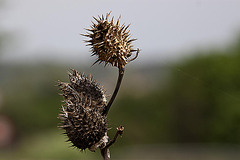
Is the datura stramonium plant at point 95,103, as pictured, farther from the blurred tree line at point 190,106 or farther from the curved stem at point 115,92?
the blurred tree line at point 190,106

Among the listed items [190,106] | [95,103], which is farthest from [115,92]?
[190,106]

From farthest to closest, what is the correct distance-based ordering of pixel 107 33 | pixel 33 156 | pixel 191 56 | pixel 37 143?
pixel 37 143, pixel 33 156, pixel 191 56, pixel 107 33

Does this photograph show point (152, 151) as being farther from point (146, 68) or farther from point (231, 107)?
point (146, 68)

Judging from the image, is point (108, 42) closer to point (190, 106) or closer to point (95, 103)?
point (95, 103)

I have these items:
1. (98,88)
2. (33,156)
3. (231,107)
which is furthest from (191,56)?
(98,88)

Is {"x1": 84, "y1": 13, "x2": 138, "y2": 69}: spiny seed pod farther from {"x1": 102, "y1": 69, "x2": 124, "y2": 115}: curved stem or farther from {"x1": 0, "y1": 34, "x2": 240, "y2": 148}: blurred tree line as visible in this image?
{"x1": 0, "y1": 34, "x2": 240, "y2": 148}: blurred tree line

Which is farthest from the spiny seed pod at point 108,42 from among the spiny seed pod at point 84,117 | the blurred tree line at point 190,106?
the blurred tree line at point 190,106

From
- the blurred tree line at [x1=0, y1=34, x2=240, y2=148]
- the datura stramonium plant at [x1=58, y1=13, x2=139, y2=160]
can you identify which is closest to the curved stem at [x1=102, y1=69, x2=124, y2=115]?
the datura stramonium plant at [x1=58, y1=13, x2=139, y2=160]
